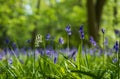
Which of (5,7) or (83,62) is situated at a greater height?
(5,7)

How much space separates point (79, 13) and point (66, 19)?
691cm

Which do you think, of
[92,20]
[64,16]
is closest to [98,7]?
[92,20]

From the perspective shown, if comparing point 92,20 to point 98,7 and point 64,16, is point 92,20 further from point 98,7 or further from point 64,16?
point 64,16

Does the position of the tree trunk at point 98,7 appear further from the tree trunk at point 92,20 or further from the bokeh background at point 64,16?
the tree trunk at point 92,20

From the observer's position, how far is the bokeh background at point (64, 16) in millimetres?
10578

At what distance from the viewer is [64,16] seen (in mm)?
26984

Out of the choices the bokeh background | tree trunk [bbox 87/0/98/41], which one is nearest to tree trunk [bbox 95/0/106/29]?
the bokeh background

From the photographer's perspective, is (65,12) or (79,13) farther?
(65,12)

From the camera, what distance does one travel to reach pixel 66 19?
26.0m

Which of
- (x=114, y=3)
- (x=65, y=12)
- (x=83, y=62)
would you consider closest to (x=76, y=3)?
(x=65, y=12)

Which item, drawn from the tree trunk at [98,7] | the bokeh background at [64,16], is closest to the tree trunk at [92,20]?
the bokeh background at [64,16]

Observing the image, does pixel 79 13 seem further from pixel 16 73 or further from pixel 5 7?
pixel 16 73

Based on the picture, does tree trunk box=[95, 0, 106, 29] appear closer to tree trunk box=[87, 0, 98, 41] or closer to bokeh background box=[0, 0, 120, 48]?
bokeh background box=[0, 0, 120, 48]

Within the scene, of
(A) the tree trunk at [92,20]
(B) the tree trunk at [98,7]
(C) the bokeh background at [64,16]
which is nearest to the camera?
(C) the bokeh background at [64,16]
